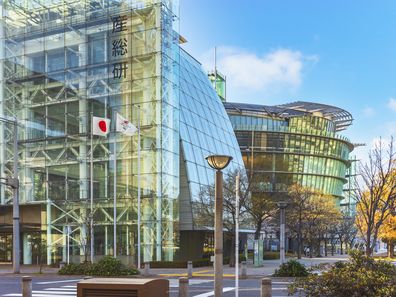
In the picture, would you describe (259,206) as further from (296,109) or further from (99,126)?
(296,109)

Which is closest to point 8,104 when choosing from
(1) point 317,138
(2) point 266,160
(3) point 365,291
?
(3) point 365,291

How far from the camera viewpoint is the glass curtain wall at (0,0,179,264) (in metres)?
39.2

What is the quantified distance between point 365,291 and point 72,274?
76.0 feet

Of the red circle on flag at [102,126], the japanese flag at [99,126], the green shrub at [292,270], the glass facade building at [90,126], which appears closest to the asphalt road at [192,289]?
the green shrub at [292,270]

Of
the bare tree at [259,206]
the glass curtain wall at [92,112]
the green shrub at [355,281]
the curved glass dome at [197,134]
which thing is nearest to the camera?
the green shrub at [355,281]

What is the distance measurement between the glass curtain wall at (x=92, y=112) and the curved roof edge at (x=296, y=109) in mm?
45807

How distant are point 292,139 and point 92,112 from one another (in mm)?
52061

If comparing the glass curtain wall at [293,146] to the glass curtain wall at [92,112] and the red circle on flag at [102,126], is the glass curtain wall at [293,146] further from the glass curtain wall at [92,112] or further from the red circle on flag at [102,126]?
the red circle on flag at [102,126]

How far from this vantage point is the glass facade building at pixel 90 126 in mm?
39344

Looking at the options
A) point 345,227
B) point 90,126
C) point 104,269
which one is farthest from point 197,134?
point 345,227

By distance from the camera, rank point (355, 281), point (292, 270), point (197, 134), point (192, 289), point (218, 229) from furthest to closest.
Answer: point (197, 134) → point (292, 270) → point (192, 289) → point (218, 229) → point (355, 281)

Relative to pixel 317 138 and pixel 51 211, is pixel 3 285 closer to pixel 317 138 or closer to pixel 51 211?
pixel 51 211

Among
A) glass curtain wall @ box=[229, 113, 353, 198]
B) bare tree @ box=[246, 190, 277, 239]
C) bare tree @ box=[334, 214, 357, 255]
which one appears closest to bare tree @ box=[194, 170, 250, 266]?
bare tree @ box=[246, 190, 277, 239]

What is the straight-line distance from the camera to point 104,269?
26.8 metres
